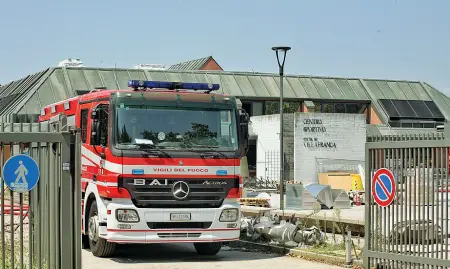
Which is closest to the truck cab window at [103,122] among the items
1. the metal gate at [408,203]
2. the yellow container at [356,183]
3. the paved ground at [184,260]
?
the paved ground at [184,260]

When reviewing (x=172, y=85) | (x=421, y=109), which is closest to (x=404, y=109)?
A: (x=421, y=109)

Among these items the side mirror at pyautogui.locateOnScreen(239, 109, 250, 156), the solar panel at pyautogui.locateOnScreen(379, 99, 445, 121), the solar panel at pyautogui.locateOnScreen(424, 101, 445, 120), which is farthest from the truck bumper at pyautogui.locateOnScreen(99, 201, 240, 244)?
the solar panel at pyautogui.locateOnScreen(424, 101, 445, 120)

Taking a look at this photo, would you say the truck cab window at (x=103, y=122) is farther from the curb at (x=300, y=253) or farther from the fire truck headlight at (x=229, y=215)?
the curb at (x=300, y=253)

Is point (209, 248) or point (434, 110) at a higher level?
point (434, 110)

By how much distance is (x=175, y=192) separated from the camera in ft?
46.9

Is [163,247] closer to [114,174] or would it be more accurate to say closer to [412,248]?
[114,174]

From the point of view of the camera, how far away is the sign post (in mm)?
12414

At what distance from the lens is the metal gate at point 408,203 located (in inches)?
448

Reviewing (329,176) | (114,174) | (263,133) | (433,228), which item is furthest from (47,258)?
(263,133)

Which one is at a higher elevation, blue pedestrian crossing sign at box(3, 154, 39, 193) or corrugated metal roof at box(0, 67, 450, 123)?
corrugated metal roof at box(0, 67, 450, 123)

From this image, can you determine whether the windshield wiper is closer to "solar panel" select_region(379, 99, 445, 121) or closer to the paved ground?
the paved ground

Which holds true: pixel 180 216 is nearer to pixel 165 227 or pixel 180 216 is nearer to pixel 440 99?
pixel 165 227

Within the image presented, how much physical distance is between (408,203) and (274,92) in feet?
129

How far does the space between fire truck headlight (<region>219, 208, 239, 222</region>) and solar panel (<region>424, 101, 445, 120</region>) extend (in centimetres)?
4092
